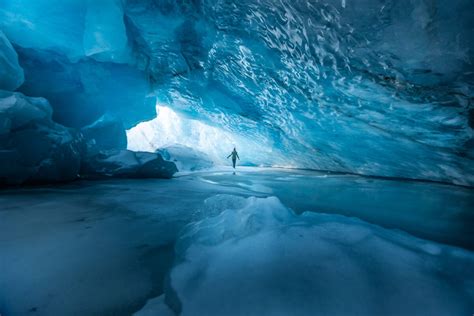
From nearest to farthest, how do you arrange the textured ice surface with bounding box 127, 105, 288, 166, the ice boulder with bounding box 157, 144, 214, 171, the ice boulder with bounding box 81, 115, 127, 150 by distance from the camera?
the ice boulder with bounding box 81, 115, 127, 150, the ice boulder with bounding box 157, 144, 214, 171, the textured ice surface with bounding box 127, 105, 288, 166

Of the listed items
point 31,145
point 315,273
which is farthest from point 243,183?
point 31,145

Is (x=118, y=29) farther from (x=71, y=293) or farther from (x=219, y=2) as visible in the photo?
(x=71, y=293)

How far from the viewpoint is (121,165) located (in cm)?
646

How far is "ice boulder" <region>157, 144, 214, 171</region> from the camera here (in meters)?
11.5

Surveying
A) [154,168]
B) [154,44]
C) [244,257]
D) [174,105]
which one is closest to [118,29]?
[154,44]

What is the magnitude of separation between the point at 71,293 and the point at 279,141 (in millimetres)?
9866

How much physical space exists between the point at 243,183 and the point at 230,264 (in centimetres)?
409

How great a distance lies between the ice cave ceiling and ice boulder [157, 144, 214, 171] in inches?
110

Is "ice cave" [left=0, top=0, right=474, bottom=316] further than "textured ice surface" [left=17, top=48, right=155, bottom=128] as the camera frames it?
No

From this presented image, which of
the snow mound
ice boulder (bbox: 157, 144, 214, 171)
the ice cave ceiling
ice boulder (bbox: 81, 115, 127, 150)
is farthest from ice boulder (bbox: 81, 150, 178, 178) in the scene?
the snow mound

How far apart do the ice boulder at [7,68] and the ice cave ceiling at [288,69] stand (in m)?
0.03

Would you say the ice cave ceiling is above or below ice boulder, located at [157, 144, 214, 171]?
above

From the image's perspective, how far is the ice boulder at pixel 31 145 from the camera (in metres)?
4.25

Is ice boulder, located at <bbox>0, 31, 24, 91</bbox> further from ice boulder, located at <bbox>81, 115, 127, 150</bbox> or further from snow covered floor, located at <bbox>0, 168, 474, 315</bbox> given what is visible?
snow covered floor, located at <bbox>0, 168, 474, 315</bbox>
